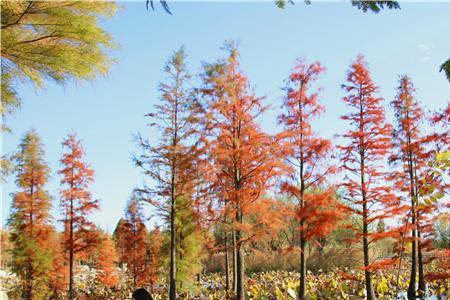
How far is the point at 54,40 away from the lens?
6.36 m

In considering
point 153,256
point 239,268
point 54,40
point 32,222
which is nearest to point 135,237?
point 153,256

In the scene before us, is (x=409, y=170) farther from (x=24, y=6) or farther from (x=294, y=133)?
(x=24, y=6)

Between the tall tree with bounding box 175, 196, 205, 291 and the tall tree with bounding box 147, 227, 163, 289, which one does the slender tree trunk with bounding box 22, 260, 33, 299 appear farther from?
the tall tree with bounding box 175, 196, 205, 291

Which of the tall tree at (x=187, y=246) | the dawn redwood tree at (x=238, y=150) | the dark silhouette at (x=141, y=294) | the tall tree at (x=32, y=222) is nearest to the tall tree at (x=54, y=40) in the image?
the dark silhouette at (x=141, y=294)

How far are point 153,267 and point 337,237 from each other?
21.7m

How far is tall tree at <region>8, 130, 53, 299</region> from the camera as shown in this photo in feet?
73.2

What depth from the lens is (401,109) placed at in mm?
18797

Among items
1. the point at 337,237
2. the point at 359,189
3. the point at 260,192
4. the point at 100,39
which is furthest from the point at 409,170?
the point at 337,237

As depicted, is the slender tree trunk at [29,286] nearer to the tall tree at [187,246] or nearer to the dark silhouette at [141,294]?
the tall tree at [187,246]

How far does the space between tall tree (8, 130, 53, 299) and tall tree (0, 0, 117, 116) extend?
711 inches

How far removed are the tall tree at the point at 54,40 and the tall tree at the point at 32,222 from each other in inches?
711

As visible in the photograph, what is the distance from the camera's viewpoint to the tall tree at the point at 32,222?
22.3m

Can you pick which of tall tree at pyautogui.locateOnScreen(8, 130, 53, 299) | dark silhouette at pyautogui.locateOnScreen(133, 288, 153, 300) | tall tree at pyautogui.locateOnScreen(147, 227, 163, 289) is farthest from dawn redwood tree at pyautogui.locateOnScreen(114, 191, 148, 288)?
dark silhouette at pyautogui.locateOnScreen(133, 288, 153, 300)

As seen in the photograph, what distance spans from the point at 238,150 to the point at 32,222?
48.4 ft
